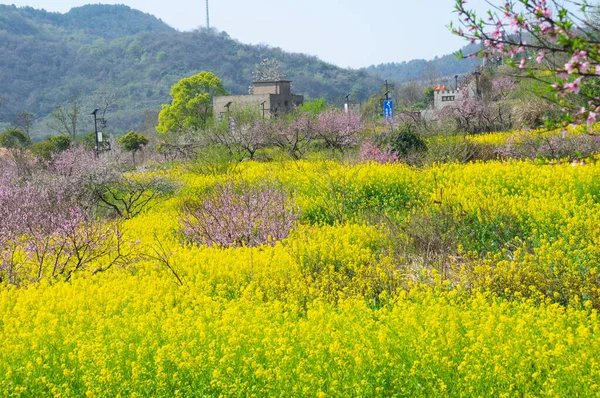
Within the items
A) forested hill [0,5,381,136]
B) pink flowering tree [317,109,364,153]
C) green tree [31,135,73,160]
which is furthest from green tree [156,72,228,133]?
pink flowering tree [317,109,364,153]

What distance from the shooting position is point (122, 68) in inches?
5167

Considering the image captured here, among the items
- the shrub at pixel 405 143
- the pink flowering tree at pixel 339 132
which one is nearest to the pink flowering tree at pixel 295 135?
the pink flowering tree at pixel 339 132

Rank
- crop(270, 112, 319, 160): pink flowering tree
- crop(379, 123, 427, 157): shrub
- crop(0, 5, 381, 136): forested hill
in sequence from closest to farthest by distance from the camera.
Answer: crop(379, 123, 427, 157): shrub
crop(270, 112, 319, 160): pink flowering tree
crop(0, 5, 381, 136): forested hill

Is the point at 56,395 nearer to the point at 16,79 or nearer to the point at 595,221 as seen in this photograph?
the point at 595,221

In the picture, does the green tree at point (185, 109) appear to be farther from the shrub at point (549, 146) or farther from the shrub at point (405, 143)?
the shrub at point (549, 146)

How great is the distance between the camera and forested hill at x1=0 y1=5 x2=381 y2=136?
348 ft

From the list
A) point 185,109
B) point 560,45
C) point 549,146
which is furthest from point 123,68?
point 560,45

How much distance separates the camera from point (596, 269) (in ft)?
24.9

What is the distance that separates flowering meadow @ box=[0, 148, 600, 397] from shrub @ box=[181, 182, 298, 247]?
0.14 ft

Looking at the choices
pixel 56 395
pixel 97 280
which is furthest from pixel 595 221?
pixel 56 395

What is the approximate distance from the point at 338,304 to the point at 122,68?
13143 centimetres

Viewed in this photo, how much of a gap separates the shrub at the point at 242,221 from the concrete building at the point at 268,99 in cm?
5914

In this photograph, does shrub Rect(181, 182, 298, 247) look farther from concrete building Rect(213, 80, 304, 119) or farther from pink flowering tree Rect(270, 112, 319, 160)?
concrete building Rect(213, 80, 304, 119)

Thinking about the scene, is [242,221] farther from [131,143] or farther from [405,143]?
[131,143]
